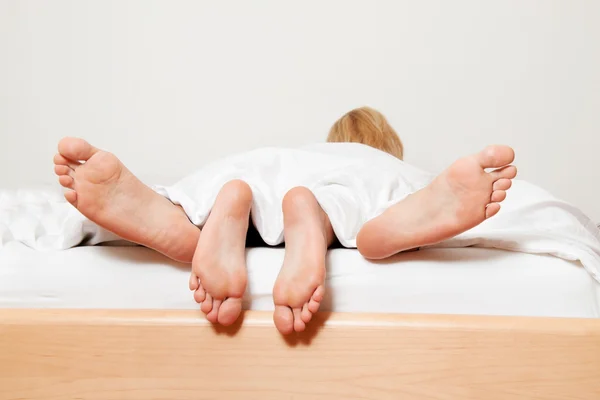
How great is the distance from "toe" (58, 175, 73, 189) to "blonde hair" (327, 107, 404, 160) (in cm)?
89

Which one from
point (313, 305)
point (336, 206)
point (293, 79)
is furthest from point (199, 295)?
point (293, 79)

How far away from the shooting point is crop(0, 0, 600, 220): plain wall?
167 cm

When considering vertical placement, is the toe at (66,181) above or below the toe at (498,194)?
below

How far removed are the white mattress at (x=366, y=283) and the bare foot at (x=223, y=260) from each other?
41mm

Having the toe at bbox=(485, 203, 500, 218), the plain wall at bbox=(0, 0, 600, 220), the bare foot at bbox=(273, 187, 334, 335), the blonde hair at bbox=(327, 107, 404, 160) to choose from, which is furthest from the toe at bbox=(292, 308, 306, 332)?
the plain wall at bbox=(0, 0, 600, 220)

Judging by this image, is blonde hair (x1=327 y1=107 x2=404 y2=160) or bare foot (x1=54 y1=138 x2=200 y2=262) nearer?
bare foot (x1=54 y1=138 x2=200 y2=262)

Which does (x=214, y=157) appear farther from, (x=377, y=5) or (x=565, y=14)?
(x=565, y=14)

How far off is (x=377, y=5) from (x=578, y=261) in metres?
1.14

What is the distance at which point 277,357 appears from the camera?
62 centimetres

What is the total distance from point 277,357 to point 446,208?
240 millimetres

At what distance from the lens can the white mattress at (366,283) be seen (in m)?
0.68

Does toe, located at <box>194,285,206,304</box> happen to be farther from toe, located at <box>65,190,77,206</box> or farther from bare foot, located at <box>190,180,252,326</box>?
toe, located at <box>65,190,77,206</box>

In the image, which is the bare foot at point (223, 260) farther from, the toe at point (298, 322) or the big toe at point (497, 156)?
the big toe at point (497, 156)

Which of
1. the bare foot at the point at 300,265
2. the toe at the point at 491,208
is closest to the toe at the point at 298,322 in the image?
the bare foot at the point at 300,265
